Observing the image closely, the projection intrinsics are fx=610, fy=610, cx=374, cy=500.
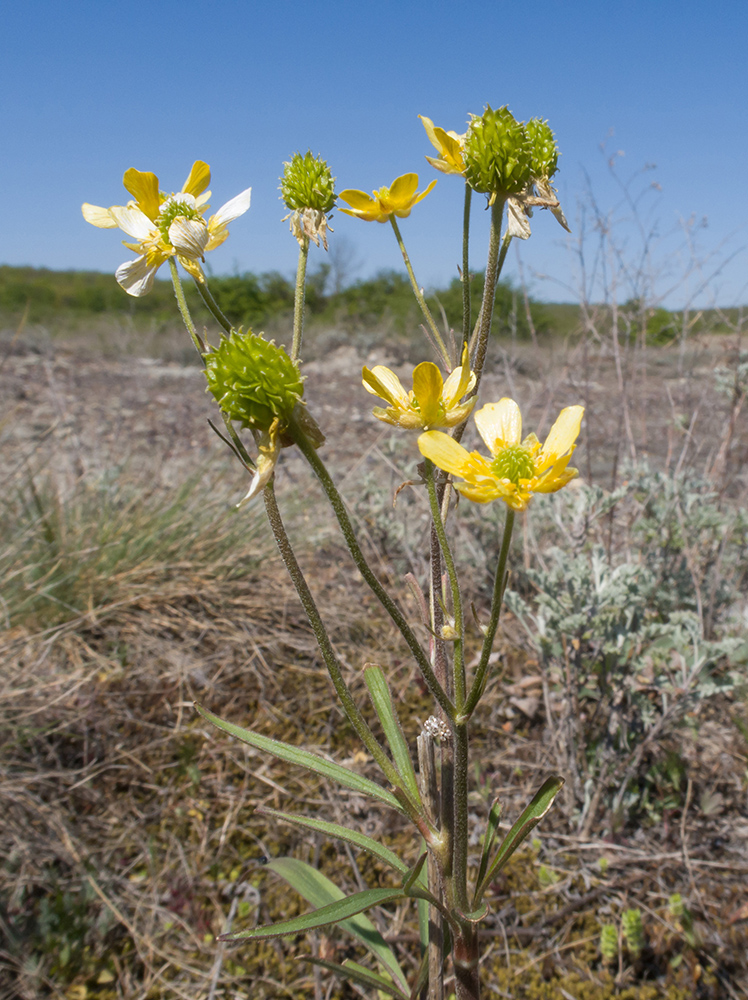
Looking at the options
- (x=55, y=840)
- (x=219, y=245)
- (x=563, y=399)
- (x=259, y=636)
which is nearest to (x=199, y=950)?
(x=55, y=840)

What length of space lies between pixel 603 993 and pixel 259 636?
141cm

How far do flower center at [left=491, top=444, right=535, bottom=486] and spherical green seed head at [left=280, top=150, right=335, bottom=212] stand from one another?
0.44 meters

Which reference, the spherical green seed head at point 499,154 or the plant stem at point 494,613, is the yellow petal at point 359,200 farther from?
the plant stem at point 494,613

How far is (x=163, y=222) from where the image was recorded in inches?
29.3

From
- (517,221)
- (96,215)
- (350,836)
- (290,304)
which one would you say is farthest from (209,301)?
(290,304)

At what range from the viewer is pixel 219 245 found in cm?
81

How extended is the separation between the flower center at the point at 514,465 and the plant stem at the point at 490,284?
111 millimetres

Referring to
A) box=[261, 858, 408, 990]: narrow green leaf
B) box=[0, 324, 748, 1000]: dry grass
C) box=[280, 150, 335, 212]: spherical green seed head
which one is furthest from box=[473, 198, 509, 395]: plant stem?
box=[0, 324, 748, 1000]: dry grass

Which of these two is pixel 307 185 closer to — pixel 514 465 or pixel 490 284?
pixel 490 284

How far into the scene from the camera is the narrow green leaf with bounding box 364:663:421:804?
78 cm

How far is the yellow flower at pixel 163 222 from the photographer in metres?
0.70

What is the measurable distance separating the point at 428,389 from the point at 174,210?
0.41m

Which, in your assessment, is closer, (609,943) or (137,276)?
(137,276)

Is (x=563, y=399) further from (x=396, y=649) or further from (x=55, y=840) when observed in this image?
(x=55, y=840)
